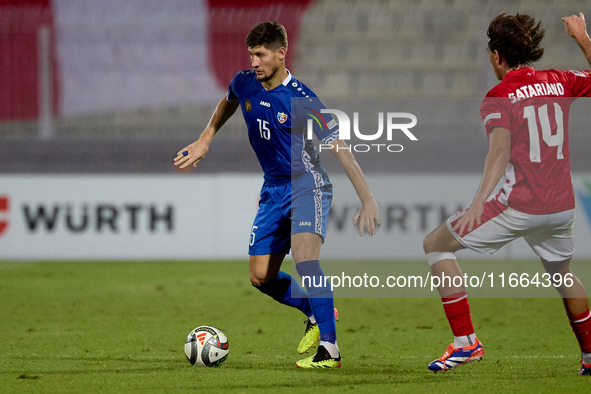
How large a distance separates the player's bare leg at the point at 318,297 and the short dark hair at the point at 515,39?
1.49 m

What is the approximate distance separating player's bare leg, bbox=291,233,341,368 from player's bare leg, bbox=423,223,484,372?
0.60m

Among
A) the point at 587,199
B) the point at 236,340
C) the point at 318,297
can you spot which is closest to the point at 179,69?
the point at 587,199

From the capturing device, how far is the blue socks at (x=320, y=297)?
14.5 feet

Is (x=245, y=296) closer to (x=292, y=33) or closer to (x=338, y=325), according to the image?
(x=338, y=325)

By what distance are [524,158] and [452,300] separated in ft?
2.86

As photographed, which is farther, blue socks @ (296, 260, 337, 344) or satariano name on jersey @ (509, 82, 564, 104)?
blue socks @ (296, 260, 337, 344)

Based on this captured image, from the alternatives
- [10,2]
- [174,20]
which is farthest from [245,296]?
[10,2]

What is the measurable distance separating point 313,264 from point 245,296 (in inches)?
153

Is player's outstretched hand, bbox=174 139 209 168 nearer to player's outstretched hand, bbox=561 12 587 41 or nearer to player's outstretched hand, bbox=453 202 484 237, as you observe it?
player's outstretched hand, bbox=453 202 484 237

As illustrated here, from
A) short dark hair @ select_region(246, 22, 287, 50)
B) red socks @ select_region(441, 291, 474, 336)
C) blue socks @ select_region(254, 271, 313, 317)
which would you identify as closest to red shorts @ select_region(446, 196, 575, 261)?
red socks @ select_region(441, 291, 474, 336)

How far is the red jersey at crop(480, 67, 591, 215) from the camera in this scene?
155 inches

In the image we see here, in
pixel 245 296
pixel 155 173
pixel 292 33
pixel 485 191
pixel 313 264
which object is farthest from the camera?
pixel 292 33

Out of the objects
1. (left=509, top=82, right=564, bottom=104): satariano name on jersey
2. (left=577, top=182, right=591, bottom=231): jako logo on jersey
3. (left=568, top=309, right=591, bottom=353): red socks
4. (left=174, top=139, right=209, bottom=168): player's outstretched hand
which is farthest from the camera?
(left=577, top=182, right=591, bottom=231): jako logo on jersey

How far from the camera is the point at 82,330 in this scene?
19.9 ft
